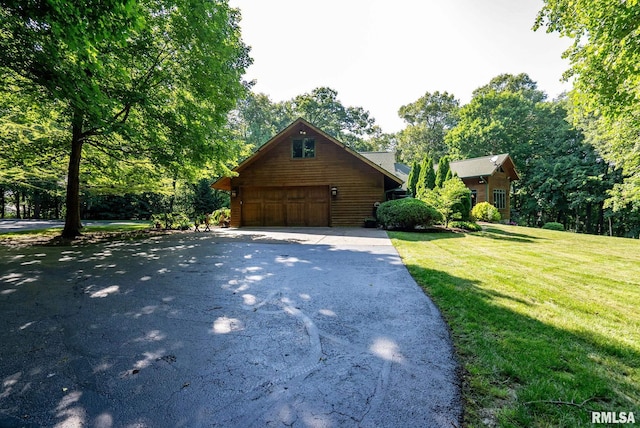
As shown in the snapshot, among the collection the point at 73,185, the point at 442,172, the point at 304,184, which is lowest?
the point at 73,185

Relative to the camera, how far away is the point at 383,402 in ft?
5.49

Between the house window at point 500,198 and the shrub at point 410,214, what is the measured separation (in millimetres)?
13053

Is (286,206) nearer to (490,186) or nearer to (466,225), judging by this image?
(466,225)

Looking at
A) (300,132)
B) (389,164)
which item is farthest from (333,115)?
(300,132)

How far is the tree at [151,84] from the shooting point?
5.26m

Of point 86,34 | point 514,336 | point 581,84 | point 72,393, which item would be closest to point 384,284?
point 514,336

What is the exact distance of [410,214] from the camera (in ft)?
36.7

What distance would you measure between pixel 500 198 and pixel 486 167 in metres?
2.82

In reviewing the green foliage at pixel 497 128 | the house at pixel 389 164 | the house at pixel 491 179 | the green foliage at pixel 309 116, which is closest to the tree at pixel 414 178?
the house at pixel 389 164

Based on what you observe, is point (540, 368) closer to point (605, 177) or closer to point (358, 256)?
point (358, 256)

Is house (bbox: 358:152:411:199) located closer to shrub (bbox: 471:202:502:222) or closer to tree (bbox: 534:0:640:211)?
shrub (bbox: 471:202:502:222)

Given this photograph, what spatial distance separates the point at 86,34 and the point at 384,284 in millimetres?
5711

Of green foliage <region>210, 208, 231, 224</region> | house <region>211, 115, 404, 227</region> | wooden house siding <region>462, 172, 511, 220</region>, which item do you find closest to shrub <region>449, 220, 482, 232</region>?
house <region>211, 115, 404, 227</region>

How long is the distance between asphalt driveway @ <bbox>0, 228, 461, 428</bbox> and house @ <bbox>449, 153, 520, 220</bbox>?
20.1m
